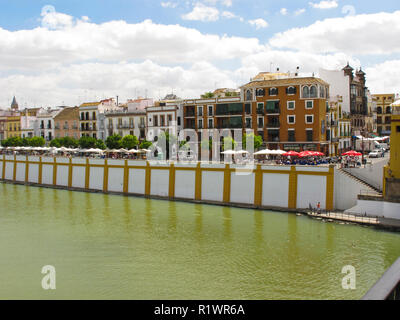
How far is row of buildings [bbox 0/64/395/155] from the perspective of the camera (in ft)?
175

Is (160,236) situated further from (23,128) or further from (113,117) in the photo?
(23,128)

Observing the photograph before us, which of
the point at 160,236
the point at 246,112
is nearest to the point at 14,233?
the point at 160,236

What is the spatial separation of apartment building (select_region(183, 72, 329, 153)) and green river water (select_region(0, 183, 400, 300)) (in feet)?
71.8

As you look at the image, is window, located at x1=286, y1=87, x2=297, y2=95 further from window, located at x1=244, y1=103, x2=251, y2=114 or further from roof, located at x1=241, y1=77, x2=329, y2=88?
window, located at x1=244, y1=103, x2=251, y2=114

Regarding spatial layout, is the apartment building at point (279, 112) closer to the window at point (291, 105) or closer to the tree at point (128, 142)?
the window at point (291, 105)

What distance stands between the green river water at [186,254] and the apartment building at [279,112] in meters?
21.9

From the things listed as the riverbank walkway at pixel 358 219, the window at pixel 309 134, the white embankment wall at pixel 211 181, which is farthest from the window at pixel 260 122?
the riverbank walkway at pixel 358 219

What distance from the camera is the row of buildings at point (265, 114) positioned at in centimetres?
5338

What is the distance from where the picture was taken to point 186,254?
73.9 feet

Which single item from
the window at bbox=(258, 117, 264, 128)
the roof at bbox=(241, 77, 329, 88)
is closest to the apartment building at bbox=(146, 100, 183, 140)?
the roof at bbox=(241, 77, 329, 88)

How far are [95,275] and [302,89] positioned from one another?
133 feet

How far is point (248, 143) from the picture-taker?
4972cm
